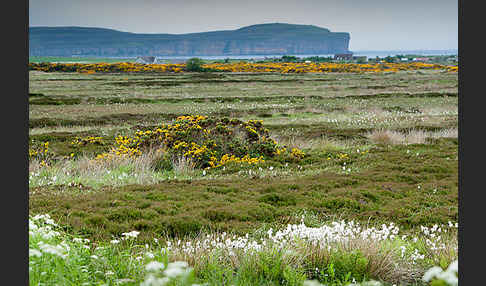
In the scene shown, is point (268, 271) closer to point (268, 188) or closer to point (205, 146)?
point (268, 188)

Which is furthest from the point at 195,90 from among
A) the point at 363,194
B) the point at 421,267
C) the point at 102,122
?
the point at 421,267

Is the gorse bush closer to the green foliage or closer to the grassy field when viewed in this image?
the grassy field

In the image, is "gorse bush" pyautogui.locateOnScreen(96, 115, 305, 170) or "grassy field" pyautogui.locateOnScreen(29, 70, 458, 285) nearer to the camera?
"grassy field" pyautogui.locateOnScreen(29, 70, 458, 285)

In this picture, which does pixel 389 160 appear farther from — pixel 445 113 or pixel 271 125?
Result: pixel 445 113

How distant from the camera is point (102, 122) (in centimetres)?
2609

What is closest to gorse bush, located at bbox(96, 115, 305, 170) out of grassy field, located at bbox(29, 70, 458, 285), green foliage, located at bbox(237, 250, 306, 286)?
grassy field, located at bbox(29, 70, 458, 285)

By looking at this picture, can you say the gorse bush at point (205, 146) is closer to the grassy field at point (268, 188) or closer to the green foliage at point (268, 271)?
the grassy field at point (268, 188)

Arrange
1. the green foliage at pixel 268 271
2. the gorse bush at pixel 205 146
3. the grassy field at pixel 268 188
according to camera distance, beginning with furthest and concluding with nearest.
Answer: the gorse bush at pixel 205 146, the grassy field at pixel 268 188, the green foliage at pixel 268 271

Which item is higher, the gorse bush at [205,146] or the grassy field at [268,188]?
the gorse bush at [205,146]

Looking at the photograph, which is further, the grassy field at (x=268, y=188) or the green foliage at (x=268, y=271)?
the grassy field at (x=268, y=188)

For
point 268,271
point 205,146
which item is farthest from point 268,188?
point 268,271

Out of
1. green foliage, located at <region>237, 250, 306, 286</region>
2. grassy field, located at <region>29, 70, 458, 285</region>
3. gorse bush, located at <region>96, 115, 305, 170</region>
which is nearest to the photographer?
green foliage, located at <region>237, 250, 306, 286</region>

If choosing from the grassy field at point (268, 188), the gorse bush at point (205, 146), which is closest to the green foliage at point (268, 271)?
the grassy field at point (268, 188)

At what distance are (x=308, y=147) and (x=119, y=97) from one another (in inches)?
1086
